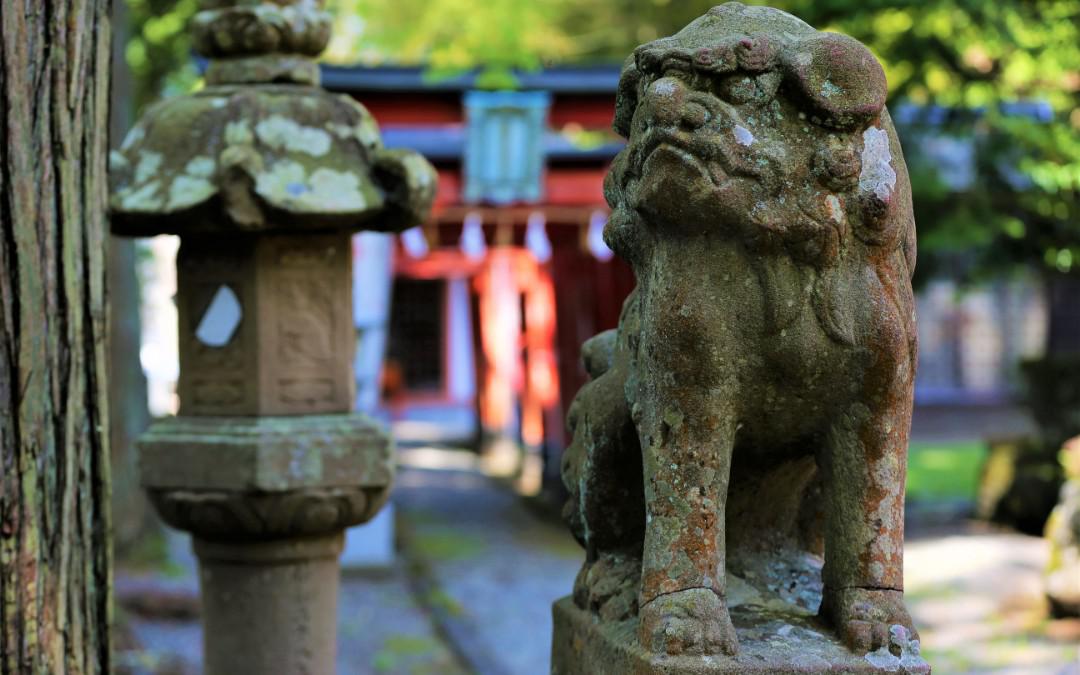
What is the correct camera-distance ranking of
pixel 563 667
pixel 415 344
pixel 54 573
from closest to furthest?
1. pixel 563 667
2. pixel 54 573
3. pixel 415 344

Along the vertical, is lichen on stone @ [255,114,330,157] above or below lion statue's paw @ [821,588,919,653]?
above

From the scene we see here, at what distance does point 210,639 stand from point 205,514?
396 millimetres

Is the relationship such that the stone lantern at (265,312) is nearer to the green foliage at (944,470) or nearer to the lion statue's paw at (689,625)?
the lion statue's paw at (689,625)

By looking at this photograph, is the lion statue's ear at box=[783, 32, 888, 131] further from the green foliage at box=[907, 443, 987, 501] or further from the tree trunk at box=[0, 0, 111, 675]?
the green foliage at box=[907, 443, 987, 501]

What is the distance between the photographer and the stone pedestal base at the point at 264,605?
3.69m

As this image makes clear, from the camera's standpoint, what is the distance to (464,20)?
410 inches

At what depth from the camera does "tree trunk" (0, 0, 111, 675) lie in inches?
112

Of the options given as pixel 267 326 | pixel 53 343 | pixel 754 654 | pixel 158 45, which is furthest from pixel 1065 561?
pixel 158 45

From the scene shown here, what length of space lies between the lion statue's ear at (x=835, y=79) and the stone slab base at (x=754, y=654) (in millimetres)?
865

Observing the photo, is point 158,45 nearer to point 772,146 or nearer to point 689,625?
point 772,146

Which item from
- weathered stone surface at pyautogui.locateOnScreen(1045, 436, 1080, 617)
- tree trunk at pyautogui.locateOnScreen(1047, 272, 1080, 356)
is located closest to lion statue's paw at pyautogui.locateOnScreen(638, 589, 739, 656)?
weathered stone surface at pyautogui.locateOnScreen(1045, 436, 1080, 617)

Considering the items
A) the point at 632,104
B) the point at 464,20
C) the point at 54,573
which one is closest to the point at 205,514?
the point at 54,573

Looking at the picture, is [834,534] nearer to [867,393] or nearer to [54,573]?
[867,393]

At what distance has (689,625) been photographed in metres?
2.19
